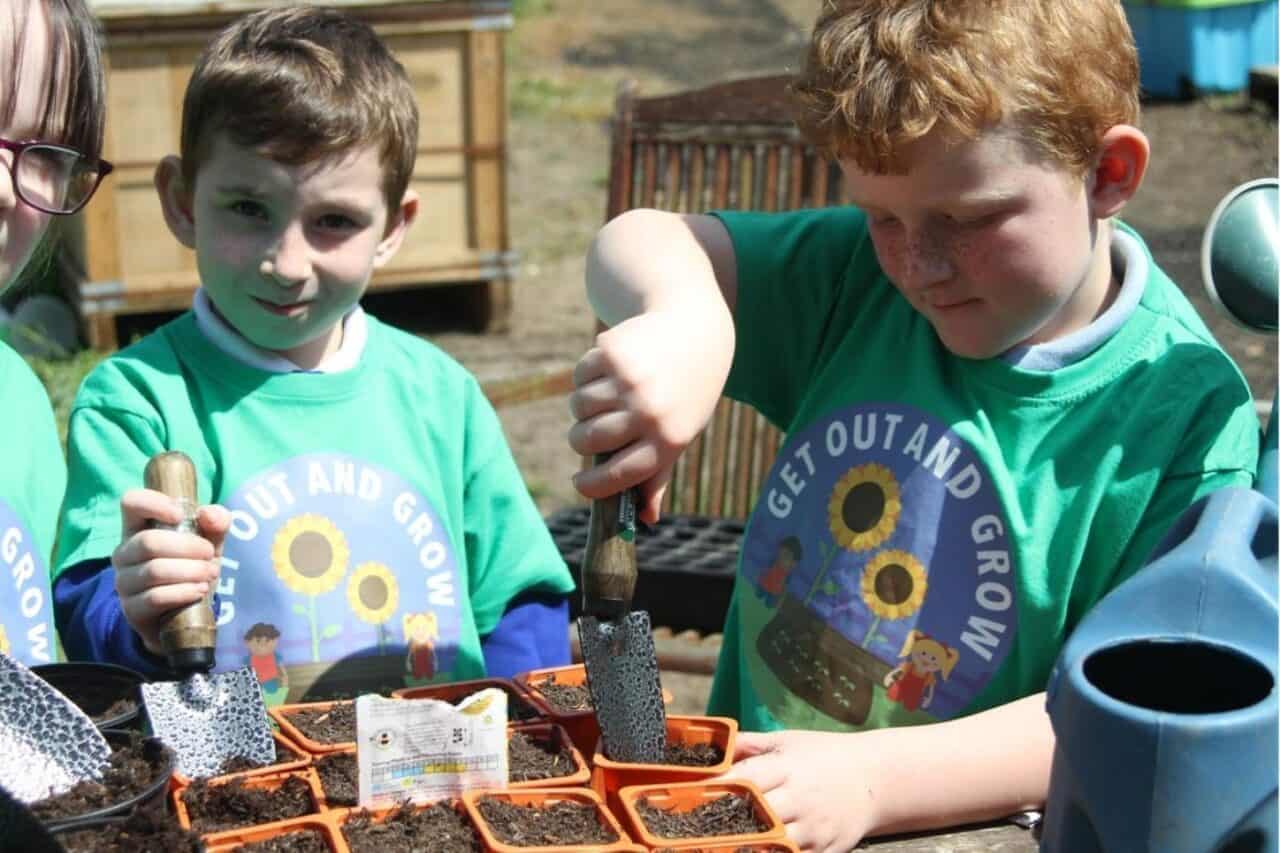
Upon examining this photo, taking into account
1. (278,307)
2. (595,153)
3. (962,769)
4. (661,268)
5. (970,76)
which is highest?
(970,76)

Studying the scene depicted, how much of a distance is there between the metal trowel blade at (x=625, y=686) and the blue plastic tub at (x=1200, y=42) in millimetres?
7686

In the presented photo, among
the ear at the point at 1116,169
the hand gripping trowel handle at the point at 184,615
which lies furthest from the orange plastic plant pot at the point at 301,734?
the ear at the point at 1116,169

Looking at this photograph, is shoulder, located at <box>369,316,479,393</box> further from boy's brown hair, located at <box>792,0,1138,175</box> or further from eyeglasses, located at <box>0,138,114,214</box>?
boy's brown hair, located at <box>792,0,1138,175</box>

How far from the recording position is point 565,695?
1.70 m

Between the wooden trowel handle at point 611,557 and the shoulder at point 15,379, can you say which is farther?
the shoulder at point 15,379

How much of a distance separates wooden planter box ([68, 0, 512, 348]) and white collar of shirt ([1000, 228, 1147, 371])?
3.53m


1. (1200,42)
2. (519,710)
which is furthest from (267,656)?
(1200,42)

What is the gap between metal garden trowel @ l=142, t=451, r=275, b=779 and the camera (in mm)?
1453

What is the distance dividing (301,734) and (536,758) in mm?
231

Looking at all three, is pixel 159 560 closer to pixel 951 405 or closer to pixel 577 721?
pixel 577 721

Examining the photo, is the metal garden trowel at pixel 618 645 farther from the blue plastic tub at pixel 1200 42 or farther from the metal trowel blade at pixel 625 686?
the blue plastic tub at pixel 1200 42

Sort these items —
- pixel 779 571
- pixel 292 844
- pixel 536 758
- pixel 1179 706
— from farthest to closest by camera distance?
pixel 779 571 → pixel 536 758 → pixel 292 844 → pixel 1179 706

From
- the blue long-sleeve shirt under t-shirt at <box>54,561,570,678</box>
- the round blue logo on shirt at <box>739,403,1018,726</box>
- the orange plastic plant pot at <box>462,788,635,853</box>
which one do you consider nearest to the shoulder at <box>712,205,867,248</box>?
the round blue logo on shirt at <box>739,403,1018,726</box>

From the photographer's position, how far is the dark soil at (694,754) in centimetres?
152
